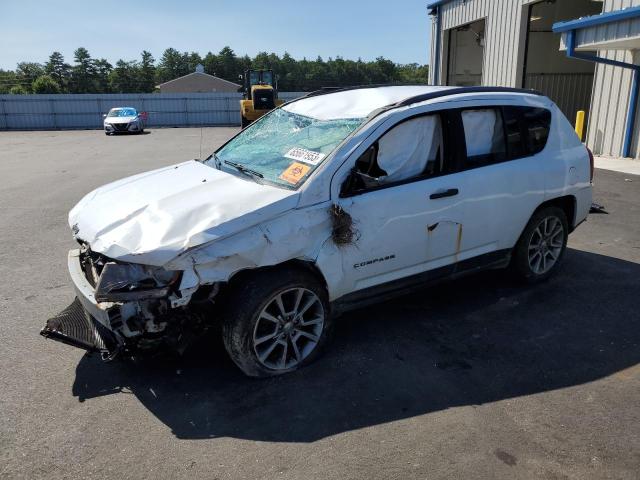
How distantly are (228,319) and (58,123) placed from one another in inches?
1571

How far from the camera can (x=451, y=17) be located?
71.7 feet

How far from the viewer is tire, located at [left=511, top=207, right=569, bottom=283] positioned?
4789 mm

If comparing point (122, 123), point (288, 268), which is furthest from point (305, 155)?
point (122, 123)

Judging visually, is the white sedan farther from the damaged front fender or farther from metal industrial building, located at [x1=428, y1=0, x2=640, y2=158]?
the damaged front fender

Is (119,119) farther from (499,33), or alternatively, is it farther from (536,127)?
(536,127)

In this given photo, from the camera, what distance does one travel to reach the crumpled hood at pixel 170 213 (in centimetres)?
303

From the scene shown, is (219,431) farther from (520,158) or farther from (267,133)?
(520,158)

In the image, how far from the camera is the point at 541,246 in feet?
16.3

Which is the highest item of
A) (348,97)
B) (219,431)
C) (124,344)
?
(348,97)

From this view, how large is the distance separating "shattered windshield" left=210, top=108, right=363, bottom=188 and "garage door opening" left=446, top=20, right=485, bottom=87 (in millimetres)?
20876

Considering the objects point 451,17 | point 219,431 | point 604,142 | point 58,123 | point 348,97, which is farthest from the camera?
point 58,123

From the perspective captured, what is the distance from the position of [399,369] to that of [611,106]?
13825 millimetres

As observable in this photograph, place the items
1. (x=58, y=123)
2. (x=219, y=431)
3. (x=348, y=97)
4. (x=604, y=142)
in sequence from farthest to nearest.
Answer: (x=58, y=123), (x=604, y=142), (x=348, y=97), (x=219, y=431)

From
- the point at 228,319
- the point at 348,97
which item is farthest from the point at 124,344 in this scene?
the point at 348,97
